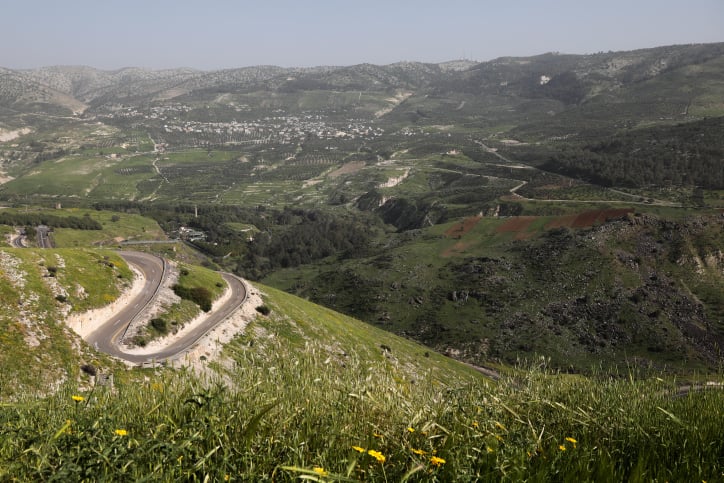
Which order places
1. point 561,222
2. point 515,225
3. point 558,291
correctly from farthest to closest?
point 515,225 < point 561,222 < point 558,291

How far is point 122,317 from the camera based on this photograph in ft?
192

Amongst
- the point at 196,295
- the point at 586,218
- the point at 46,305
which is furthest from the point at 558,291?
the point at 46,305

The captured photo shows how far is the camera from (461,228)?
169000 mm

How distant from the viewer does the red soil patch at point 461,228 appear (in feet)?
541

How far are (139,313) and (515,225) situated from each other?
126019 mm

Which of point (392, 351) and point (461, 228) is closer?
point (392, 351)

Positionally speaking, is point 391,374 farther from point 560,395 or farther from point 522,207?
point 522,207

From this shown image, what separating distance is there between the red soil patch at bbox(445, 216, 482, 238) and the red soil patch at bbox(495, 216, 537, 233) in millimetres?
11149

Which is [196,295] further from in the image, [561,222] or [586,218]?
[586,218]

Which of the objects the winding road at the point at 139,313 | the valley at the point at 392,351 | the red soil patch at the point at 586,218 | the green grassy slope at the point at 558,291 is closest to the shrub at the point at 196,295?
the valley at the point at 392,351

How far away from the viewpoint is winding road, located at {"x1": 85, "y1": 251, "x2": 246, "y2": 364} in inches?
1984

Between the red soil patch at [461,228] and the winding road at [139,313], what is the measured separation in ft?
310

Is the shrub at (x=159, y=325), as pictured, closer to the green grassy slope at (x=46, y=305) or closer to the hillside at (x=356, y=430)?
the green grassy slope at (x=46, y=305)

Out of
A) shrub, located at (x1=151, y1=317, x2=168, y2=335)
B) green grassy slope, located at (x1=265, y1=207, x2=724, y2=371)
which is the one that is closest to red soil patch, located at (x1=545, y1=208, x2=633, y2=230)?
green grassy slope, located at (x1=265, y1=207, x2=724, y2=371)
